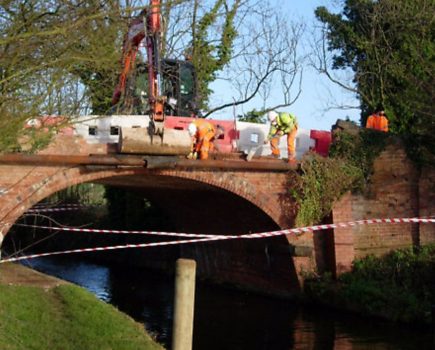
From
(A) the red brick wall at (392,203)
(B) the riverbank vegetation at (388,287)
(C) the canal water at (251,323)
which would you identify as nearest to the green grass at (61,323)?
(C) the canal water at (251,323)

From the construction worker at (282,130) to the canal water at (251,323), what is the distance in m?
3.33

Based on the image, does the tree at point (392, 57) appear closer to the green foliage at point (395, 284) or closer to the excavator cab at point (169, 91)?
the green foliage at point (395, 284)

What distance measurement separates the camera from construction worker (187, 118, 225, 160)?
14.7 meters

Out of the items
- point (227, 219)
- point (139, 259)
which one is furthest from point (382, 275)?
point (139, 259)

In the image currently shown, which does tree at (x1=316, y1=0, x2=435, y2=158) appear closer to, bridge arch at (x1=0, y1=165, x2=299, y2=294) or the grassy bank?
bridge arch at (x1=0, y1=165, x2=299, y2=294)

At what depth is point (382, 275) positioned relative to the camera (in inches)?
603

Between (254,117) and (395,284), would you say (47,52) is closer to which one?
(395,284)

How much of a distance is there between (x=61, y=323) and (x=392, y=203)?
9.29m

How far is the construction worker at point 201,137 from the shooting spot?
14.7 meters

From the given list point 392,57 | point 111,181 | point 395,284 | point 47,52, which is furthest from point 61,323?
point 392,57

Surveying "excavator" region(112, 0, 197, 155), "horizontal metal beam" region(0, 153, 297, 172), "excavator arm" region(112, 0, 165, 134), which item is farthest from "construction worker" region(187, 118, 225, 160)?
"excavator arm" region(112, 0, 165, 134)

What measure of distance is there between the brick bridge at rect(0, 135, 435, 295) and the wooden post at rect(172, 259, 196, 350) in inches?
323

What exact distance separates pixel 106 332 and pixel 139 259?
1473 cm

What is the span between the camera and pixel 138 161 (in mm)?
13742
